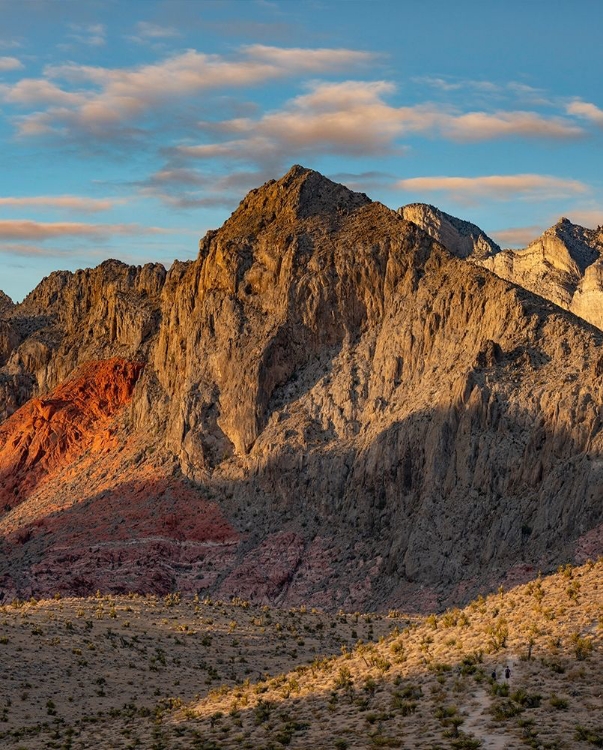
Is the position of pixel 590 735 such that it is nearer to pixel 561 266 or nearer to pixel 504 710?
pixel 504 710

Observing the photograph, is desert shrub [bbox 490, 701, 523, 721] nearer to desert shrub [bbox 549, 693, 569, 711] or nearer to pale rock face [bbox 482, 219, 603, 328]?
desert shrub [bbox 549, 693, 569, 711]

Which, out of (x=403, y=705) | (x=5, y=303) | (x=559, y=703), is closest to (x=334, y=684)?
(x=403, y=705)

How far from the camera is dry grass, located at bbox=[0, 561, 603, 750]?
37156 millimetres

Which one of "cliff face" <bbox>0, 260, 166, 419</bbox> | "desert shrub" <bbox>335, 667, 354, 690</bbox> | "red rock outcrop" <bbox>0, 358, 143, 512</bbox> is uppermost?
"cliff face" <bbox>0, 260, 166, 419</bbox>

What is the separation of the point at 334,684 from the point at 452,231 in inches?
4592

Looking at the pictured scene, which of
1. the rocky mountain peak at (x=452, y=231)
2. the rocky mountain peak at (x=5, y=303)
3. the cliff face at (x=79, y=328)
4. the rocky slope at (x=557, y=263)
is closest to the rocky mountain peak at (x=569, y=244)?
the rocky slope at (x=557, y=263)

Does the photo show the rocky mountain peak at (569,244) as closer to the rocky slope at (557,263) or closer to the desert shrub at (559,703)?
the rocky slope at (557,263)

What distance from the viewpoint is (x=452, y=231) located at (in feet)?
514

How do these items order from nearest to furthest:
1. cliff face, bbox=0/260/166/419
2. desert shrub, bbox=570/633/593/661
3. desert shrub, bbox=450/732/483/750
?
1. desert shrub, bbox=450/732/483/750
2. desert shrub, bbox=570/633/593/661
3. cliff face, bbox=0/260/166/419

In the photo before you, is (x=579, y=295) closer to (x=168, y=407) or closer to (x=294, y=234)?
(x=294, y=234)

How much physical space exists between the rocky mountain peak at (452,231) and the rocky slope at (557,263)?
0.09 m

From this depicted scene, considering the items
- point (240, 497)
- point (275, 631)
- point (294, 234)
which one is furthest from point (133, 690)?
point (294, 234)

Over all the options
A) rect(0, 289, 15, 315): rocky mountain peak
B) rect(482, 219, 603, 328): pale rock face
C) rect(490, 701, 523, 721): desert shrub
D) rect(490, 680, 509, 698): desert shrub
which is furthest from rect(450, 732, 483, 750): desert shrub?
rect(0, 289, 15, 315): rocky mountain peak

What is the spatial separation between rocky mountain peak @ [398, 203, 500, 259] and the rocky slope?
94 mm
